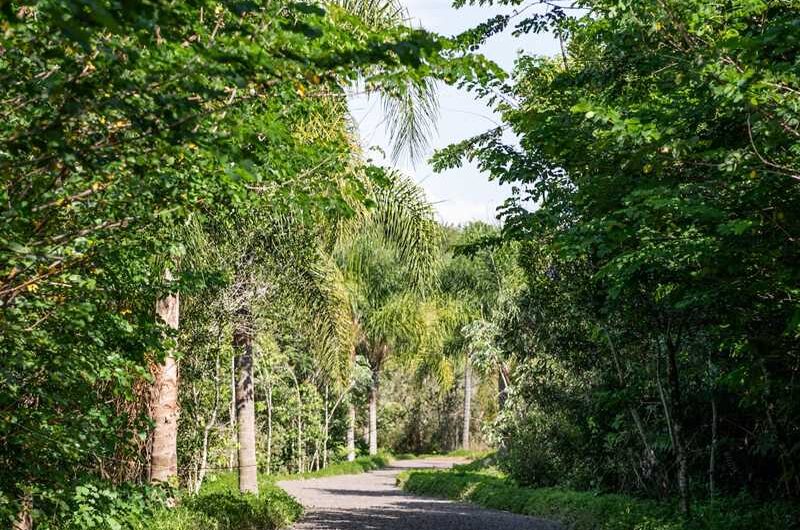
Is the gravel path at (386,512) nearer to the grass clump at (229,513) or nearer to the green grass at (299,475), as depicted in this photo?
the grass clump at (229,513)

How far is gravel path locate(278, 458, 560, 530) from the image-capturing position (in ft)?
48.6

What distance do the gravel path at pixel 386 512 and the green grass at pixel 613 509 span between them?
1.42ft

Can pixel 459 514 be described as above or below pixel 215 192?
below

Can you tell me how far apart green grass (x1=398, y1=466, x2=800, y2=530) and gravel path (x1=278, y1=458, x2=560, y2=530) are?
1.42ft

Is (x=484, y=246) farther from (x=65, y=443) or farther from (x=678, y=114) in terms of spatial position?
(x=65, y=443)

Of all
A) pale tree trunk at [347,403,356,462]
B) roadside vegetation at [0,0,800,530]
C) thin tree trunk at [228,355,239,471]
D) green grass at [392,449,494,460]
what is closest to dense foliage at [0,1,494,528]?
roadside vegetation at [0,0,800,530]

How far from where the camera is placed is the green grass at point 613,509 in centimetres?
1005

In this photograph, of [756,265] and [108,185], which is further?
[756,265]

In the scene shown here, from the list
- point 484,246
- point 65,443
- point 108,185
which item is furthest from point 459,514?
point 108,185

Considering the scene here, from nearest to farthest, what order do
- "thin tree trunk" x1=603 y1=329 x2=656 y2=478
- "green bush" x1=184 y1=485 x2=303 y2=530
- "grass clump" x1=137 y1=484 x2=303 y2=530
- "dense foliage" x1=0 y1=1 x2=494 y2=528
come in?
"dense foliage" x1=0 y1=1 x2=494 y2=528 → "grass clump" x1=137 y1=484 x2=303 y2=530 → "green bush" x1=184 y1=485 x2=303 y2=530 → "thin tree trunk" x1=603 y1=329 x2=656 y2=478

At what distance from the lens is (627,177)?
747 cm

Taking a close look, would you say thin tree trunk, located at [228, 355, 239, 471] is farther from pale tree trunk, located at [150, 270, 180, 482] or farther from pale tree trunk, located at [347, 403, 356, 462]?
pale tree trunk, located at [347, 403, 356, 462]

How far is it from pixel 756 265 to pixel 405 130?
19.1 ft

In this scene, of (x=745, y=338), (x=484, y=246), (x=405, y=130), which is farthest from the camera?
(x=405, y=130)
